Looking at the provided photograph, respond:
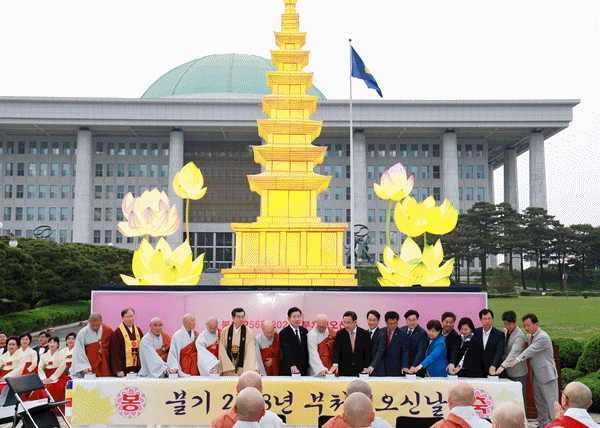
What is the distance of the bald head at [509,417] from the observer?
3730 mm

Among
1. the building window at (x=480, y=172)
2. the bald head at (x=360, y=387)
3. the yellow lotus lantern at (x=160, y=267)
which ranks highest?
the building window at (x=480, y=172)

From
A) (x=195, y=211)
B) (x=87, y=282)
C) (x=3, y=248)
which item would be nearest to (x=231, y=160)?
(x=195, y=211)

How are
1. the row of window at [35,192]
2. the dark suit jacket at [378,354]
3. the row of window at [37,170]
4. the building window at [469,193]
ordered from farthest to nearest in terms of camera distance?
the building window at [469,193]
the row of window at [37,170]
the row of window at [35,192]
the dark suit jacket at [378,354]

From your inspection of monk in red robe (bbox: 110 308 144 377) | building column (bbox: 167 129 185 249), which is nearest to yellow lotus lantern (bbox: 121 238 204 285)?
monk in red robe (bbox: 110 308 144 377)

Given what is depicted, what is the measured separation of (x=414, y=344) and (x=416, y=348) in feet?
0.21

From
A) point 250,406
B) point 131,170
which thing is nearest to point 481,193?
point 131,170

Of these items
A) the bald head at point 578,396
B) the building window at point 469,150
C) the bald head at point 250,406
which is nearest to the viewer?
the bald head at point 250,406

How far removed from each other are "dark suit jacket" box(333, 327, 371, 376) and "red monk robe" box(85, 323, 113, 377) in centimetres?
353

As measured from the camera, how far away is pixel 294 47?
47.2 feet

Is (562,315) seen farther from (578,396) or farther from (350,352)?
(578,396)

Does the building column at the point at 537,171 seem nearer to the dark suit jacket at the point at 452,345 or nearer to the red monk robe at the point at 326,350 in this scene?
the dark suit jacket at the point at 452,345

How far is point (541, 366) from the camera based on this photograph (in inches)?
308

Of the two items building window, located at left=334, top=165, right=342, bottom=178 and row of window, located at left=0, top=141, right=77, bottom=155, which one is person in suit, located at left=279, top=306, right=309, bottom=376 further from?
row of window, located at left=0, top=141, right=77, bottom=155

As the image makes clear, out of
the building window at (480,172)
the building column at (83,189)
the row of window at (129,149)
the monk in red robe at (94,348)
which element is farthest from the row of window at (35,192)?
the monk in red robe at (94,348)
